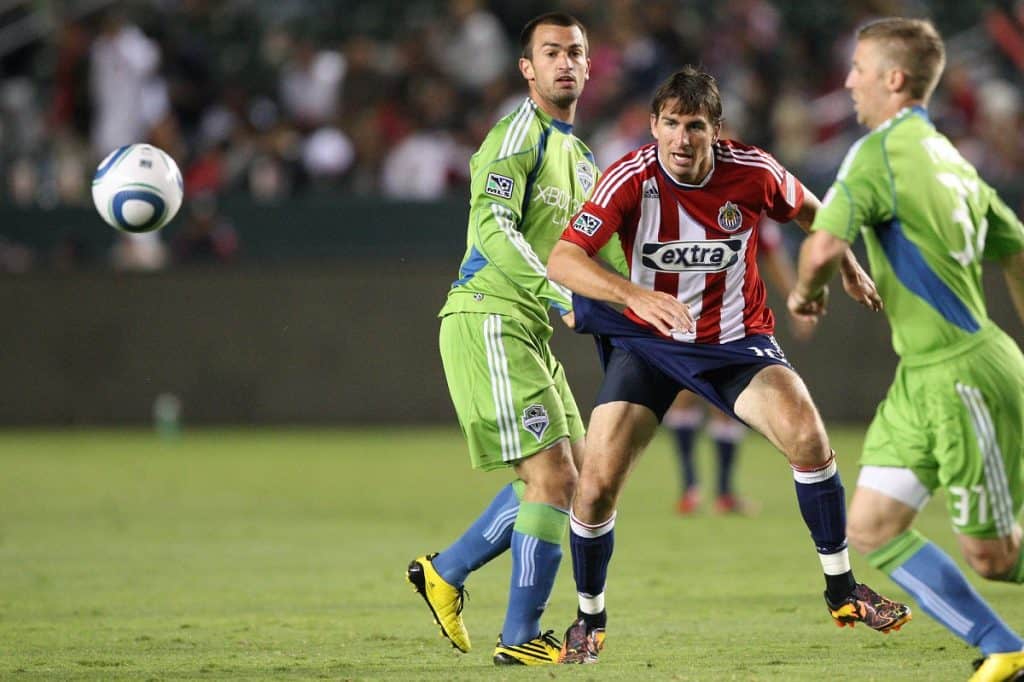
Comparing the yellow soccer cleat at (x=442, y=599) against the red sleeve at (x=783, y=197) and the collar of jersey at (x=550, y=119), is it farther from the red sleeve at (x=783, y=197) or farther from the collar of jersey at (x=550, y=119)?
the red sleeve at (x=783, y=197)

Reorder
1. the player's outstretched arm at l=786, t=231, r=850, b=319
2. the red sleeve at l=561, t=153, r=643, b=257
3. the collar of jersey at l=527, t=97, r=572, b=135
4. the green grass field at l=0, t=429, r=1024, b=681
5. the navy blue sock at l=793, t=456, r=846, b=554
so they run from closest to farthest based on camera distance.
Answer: the player's outstretched arm at l=786, t=231, r=850, b=319 → the red sleeve at l=561, t=153, r=643, b=257 → the green grass field at l=0, t=429, r=1024, b=681 → the navy blue sock at l=793, t=456, r=846, b=554 → the collar of jersey at l=527, t=97, r=572, b=135

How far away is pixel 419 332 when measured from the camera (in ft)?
59.0

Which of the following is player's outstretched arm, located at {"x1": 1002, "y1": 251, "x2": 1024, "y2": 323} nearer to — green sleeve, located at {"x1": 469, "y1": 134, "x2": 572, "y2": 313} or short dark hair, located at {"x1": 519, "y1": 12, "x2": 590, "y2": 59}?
green sleeve, located at {"x1": 469, "y1": 134, "x2": 572, "y2": 313}

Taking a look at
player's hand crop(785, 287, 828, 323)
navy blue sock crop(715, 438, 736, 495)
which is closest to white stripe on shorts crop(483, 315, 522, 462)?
player's hand crop(785, 287, 828, 323)

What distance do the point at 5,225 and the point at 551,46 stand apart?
12320 mm

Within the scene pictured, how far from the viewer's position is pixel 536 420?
21.4ft

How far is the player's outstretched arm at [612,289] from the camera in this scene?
19.0 feet

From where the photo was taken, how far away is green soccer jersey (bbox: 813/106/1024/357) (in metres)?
5.10

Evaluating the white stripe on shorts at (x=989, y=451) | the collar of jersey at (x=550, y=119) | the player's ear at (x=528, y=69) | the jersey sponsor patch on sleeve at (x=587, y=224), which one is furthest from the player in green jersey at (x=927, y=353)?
the player's ear at (x=528, y=69)

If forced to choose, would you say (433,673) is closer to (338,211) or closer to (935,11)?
(338,211)

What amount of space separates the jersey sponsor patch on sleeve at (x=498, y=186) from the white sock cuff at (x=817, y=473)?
1.58 metres

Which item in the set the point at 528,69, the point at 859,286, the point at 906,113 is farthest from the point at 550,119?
the point at 906,113

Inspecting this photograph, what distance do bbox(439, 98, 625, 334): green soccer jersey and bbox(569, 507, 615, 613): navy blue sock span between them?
89cm

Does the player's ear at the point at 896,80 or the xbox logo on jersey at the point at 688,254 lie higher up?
the player's ear at the point at 896,80
